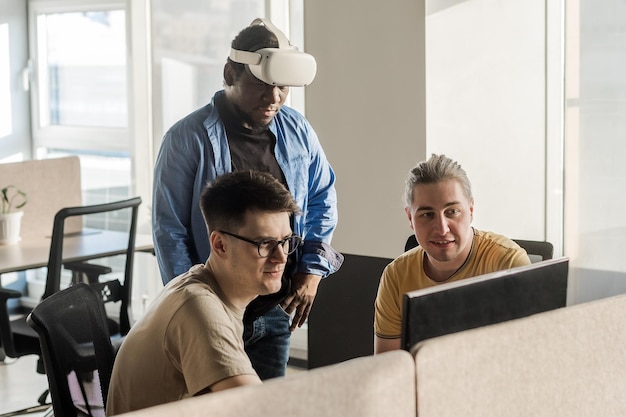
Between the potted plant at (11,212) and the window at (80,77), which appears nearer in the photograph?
the potted plant at (11,212)

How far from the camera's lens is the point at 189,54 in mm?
5086

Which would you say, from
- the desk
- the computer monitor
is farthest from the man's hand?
the desk

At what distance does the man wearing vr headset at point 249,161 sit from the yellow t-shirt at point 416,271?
1.16ft

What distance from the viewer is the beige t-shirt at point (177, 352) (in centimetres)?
159

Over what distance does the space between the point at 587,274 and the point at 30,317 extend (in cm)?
240

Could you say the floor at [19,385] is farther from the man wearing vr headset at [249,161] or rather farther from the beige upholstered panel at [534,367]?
the beige upholstered panel at [534,367]

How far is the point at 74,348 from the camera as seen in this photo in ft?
6.81

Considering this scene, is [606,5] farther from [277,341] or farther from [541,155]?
[277,341]

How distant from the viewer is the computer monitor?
4.49ft

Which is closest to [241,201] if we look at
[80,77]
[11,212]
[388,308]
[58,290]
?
[388,308]

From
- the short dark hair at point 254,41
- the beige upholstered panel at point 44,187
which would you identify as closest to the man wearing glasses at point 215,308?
the short dark hair at point 254,41

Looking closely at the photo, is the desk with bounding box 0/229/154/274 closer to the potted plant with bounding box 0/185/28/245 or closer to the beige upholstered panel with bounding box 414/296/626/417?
the potted plant with bounding box 0/185/28/245

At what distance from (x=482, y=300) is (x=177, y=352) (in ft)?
1.78

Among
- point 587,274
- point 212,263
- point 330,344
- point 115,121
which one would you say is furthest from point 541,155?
point 115,121
